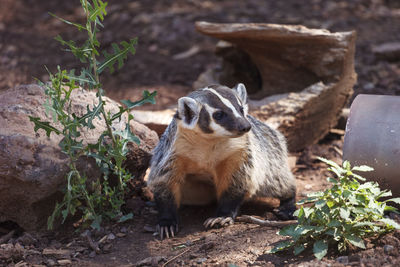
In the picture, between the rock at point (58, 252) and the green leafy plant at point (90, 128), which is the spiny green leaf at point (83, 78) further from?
the rock at point (58, 252)

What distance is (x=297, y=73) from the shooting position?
5.73 metres

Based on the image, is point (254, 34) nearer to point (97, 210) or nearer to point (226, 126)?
point (226, 126)

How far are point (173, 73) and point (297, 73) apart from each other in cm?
230

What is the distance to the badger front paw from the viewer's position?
12.4 feet

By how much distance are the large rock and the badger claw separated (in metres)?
0.61

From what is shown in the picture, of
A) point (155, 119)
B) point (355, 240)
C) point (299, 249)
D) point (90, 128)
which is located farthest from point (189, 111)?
point (155, 119)

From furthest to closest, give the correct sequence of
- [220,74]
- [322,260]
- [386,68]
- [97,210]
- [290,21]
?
1. [290,21]
2. [386,68]
3. [220,74]
4. [97,210]
5. [322,260]

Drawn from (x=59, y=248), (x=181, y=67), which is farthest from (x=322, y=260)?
(x=181, y=67)

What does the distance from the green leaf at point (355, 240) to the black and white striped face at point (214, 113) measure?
37.7 inches

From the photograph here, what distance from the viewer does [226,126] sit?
3432mm

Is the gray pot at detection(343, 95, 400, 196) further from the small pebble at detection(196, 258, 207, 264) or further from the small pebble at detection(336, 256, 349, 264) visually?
the small pebble at detection(196, 258, 207, 264)

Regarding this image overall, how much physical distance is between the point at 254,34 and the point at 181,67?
8.64 feet

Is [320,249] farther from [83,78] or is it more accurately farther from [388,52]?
[388,52]

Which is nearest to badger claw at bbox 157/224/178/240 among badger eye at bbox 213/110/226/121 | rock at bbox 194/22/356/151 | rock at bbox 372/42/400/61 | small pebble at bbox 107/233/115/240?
small pebble at bbox 107/233/115/240
